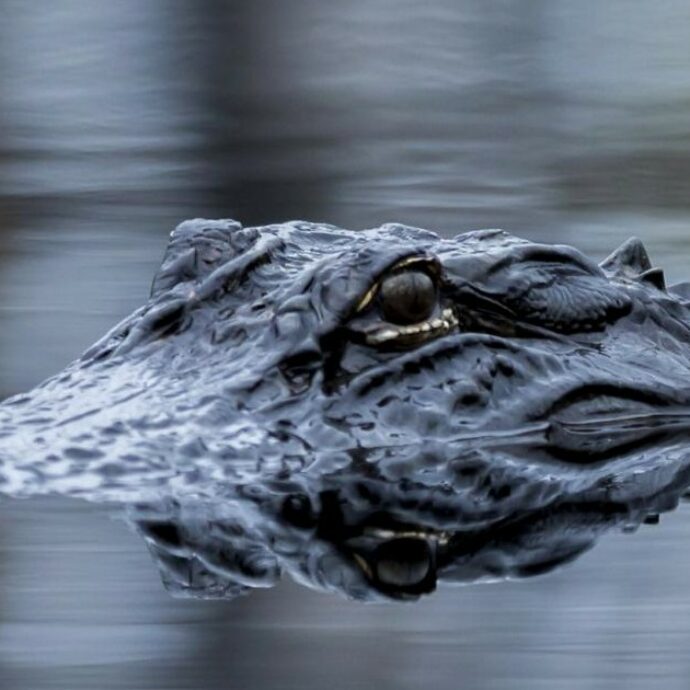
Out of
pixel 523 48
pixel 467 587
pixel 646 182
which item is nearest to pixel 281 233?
pixel 467 587

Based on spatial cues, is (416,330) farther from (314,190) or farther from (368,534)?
(314,190)

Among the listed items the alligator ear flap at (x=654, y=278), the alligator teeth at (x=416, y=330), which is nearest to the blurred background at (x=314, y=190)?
the alligator teeth at (x=416, y=330)

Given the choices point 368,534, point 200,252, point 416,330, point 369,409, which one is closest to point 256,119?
point 200,252

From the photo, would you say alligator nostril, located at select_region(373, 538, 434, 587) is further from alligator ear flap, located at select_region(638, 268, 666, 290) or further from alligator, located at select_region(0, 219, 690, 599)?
alligator ear flap, located at select_region(638, 268, 666, 290)

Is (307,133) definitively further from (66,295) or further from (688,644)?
(688,644)

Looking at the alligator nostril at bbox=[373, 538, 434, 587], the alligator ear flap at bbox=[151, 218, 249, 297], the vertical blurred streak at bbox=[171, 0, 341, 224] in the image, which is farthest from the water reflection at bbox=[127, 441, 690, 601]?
the vertical blurred streak at bbox=[171, 0, 341, 224]
